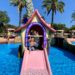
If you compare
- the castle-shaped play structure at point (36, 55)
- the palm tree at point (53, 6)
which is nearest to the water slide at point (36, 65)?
the castle-shaped play structure at point (36, 55)

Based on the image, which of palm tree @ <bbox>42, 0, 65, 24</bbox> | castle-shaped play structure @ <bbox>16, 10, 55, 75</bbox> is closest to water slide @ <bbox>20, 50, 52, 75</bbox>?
castle-shaped play structure @ <bbox>16, 10, 55, 75</bbox>

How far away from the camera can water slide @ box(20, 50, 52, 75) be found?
13.3 metres

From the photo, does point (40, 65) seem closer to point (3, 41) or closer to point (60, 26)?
point (3, 41)

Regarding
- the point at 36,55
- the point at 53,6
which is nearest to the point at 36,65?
the point at 36,55

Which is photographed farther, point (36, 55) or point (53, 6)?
point (53, 6)

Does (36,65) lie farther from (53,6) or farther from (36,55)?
(53,6)

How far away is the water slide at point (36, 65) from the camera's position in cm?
1327

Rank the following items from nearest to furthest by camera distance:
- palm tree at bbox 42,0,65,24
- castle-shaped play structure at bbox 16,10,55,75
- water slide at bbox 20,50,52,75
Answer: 1. water slide at bbox 20,50,52,75
2. castle-shaped play structure at bbox 16,10,55,75
3. palm tree at bbox 42,0,65,24

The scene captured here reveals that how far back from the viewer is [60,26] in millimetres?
72688

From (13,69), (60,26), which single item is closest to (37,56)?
(13,69)

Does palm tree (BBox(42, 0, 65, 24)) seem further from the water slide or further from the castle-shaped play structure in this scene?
the water slide

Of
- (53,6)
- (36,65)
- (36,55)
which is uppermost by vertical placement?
(53,6)

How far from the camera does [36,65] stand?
14680mm

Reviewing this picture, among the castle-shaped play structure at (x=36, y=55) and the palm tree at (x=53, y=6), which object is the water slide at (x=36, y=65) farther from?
the palm tree at (x=53, y=6)
